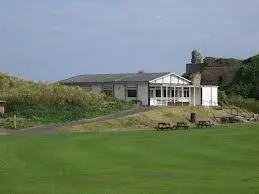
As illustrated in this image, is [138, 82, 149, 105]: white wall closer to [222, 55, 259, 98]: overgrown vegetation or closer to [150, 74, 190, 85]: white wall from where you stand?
[150, 74, 190, 85]: white wall

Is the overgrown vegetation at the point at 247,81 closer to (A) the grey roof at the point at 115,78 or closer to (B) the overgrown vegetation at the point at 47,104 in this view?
(A) the grey roof at the point at 115,78

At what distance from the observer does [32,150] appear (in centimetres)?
2778

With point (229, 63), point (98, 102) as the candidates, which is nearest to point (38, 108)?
point (98, 102)

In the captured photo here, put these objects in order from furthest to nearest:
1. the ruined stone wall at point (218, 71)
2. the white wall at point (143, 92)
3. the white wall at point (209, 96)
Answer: the ruined stone wall at point (218, 71)
the white wall at point (209, 96)
the white wall at point (143, 92)

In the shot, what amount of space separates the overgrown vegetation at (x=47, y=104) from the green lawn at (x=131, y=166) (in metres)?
22.0

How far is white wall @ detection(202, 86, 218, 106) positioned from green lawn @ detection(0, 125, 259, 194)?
5142 centimetres

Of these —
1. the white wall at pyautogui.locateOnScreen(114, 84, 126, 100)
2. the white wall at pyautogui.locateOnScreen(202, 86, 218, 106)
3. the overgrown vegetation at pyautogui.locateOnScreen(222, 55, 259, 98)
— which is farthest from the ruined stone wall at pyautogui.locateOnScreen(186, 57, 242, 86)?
the white wall at pyautogui.locateOnScreen(114, 84, 126, 100)

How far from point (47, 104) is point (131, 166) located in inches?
1546

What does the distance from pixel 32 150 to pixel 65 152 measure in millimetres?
2119

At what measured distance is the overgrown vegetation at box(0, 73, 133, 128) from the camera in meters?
54.0

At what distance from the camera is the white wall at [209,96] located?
84.8 m

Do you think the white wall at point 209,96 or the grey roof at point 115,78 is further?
the white wall at point 209,96

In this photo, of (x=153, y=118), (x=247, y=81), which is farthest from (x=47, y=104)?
(x=247, y=81)

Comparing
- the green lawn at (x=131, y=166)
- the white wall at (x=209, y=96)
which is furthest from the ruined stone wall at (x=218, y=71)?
the green lawn at (x=131, y=166)
